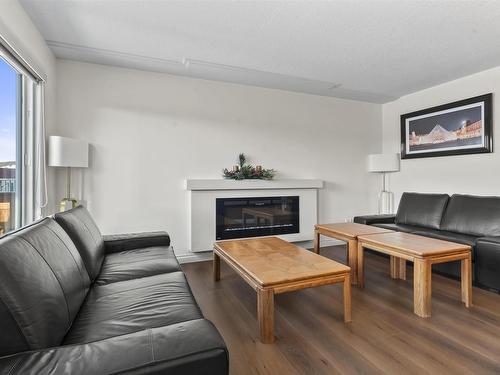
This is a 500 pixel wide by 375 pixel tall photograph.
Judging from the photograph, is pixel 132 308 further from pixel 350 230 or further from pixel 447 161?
pixel 447 161

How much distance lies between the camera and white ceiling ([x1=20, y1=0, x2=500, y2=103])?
219cm

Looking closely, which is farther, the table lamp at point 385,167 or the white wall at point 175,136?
the table lamp at point 385,167

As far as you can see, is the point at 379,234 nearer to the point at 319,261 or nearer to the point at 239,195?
the point at 319,261

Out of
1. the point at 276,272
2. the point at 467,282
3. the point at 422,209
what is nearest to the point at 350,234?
the point at 467,282

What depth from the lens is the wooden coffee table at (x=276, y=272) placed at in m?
1.77

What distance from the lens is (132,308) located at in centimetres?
138

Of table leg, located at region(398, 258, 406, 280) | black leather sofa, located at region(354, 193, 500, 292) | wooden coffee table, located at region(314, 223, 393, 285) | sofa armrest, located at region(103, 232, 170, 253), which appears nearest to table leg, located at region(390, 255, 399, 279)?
table leg, located at region(398, 258, 406, 280)

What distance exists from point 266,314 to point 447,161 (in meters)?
3.53

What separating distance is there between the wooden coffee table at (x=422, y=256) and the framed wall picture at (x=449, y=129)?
6.10 ft

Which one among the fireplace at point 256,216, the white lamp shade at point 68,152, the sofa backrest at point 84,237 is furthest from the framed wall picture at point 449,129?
the white lamp shade at point 68,152

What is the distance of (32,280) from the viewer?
3.33ft

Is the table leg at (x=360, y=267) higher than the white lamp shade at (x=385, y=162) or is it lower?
lower

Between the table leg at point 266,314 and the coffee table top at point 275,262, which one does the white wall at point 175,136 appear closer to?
the coffee table top at point 275,262

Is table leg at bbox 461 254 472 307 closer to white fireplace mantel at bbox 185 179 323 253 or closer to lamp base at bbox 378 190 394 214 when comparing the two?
white fireplace mantel at bbox 185 179 323 253
